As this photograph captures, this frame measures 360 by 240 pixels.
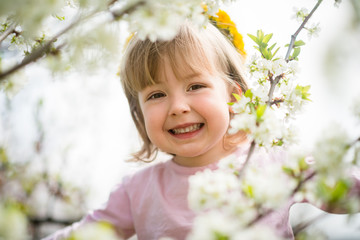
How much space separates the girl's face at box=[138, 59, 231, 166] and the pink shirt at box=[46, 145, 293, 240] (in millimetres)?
214

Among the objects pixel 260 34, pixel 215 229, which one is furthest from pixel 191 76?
pixel 215 229

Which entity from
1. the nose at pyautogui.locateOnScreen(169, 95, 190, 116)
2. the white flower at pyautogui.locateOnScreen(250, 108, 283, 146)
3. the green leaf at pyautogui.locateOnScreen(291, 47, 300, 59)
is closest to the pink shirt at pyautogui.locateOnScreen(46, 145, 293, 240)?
the nose at pyautogui.locateOnScreen(169, 95, 190, 116)

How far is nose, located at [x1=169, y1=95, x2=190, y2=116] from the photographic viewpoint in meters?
1.21

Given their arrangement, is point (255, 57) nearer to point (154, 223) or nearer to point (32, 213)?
point (154, 223)

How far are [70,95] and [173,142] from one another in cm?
167

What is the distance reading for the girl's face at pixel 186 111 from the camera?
1.24 metres

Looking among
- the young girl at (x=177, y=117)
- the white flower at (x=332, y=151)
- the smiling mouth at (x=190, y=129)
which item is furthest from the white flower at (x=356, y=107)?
the smiling mouth at (x=190, y=129)

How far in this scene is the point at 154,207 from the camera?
4.75ft

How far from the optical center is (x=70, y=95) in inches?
107

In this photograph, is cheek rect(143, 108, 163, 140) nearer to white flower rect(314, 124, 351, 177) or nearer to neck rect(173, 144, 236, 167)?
neck rect(173, 144, 236, 167)

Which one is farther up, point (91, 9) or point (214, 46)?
point (214, 46)

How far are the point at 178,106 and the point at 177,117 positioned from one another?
0.20ft

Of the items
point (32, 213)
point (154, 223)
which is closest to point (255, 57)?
point (154, 223)

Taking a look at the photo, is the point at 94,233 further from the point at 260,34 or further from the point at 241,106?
the point at 260,34
